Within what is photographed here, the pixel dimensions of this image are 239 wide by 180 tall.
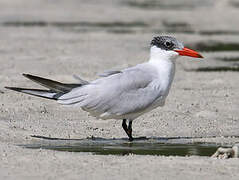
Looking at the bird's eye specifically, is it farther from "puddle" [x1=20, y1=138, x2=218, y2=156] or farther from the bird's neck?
"puddle" [x1=20, y1=138, x2=218, y2=156]

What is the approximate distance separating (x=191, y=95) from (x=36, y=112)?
231 centimetres

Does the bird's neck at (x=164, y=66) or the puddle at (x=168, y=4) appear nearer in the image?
the bird's neck at (x=164, y=66)

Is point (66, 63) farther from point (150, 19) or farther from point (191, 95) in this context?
point (150, 19)

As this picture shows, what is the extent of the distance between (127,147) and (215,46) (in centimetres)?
835

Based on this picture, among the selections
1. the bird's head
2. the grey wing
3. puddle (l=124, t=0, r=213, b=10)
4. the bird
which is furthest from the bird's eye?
puddle (l=124, t=0, r=213, b=10)

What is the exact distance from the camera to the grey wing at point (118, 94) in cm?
744

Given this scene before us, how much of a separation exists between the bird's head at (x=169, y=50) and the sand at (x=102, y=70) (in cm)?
79

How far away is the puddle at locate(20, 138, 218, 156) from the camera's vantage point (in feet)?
23.1

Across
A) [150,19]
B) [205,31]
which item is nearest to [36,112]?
[205,31]

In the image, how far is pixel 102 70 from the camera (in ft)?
39.7

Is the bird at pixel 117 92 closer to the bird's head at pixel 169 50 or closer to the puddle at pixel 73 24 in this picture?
the bird's head at pixel 169 50

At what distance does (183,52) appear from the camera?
307 inches

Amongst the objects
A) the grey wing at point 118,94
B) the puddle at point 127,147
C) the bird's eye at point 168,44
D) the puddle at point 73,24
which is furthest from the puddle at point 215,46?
the puddle at point 127,147

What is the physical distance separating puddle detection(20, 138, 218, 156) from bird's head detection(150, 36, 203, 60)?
828 millimetres
